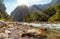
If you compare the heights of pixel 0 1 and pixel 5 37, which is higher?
pixel 0 1

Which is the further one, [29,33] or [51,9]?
[51,9]

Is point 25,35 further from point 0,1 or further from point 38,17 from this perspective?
point 38,17

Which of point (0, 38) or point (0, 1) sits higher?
point (0, 1)

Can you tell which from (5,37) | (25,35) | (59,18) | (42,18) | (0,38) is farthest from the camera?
(42,18)

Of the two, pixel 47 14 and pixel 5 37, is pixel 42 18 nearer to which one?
pixel 47 14

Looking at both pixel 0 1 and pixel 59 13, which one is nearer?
pixel 59 13

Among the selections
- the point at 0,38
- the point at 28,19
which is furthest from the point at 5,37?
the point at 28,19

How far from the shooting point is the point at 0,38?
12.6 meters

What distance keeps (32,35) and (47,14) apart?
145227 mm

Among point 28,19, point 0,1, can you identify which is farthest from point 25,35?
point 28,19

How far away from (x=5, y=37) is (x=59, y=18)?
107 m

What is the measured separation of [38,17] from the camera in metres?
160

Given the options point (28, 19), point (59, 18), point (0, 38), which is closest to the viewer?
point (0, 38)

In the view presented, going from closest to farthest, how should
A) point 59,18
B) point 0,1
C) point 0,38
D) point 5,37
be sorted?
point 0,38, point 5,37, point 59,18, point 0,1
